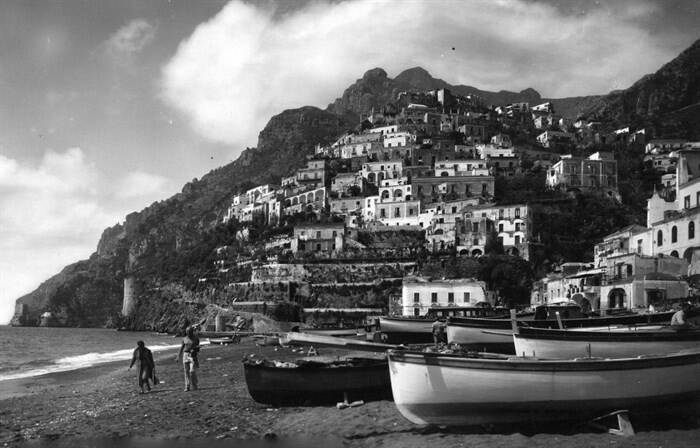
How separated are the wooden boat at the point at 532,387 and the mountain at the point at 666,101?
123440 mm

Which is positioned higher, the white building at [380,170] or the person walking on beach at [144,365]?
the white building at [380,170]

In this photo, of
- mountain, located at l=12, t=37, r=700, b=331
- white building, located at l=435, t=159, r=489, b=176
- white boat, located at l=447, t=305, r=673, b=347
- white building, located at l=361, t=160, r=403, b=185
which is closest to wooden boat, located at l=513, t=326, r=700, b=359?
white boat, located at l=447, t=305, r=673, b=347

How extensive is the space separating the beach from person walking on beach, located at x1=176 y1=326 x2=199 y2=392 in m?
0.37

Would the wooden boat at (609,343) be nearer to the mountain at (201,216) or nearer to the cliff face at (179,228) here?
the mountain at (201,216)

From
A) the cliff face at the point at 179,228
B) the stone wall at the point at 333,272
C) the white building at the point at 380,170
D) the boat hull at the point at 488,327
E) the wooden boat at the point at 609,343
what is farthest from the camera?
the cliff face at the point at 179,228

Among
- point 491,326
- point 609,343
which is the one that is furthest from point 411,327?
point 609,343

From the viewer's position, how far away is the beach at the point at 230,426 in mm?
10062

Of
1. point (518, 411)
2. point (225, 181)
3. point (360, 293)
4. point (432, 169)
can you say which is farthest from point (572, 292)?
point (225, 181)

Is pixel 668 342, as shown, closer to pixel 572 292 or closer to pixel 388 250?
pixel 572 292

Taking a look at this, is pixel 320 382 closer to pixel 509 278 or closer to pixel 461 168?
pixel 509 278

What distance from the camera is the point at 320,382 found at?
13.8 m

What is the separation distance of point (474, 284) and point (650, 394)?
40.0 metres

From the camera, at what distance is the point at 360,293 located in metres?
70.7

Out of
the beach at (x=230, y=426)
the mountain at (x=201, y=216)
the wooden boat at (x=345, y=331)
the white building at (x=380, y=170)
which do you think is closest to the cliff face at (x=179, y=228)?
the mountain at (x=201, y=216)
